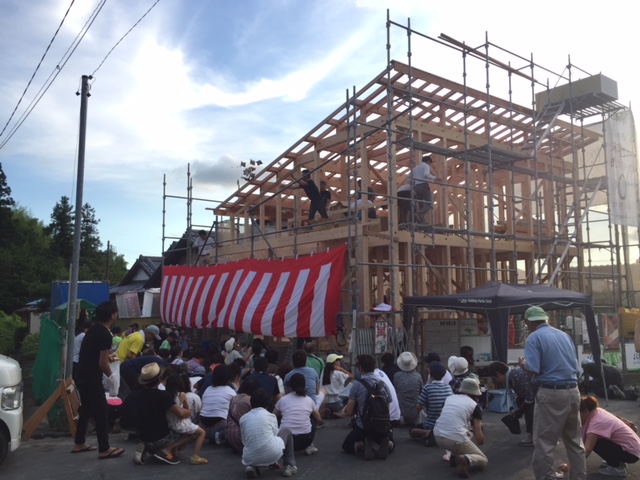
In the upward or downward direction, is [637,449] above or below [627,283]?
below

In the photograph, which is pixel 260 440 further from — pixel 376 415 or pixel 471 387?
pixel 471 387

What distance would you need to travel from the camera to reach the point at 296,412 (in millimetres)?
5945

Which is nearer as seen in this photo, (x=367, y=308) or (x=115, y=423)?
(x=115, y=423)

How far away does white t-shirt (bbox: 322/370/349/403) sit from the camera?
8.38 meters

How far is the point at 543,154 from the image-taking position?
16.2 m

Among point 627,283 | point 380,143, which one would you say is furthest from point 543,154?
point 380,143

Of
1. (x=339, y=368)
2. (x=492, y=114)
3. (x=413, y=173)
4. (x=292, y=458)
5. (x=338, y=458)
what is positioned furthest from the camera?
(x=492, y=114)

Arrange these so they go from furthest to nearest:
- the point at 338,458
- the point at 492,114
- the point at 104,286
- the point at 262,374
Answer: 1. the point at 104,286
2. the point at 492,114
3. the point at 262,374
4. the point at 338,458

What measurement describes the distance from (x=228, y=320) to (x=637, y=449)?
9.28 m

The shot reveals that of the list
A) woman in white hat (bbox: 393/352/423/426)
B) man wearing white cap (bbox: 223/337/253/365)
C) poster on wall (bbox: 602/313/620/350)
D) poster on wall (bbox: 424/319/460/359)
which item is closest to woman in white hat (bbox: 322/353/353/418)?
woman in white hat (bbox: 393/352/423/426)

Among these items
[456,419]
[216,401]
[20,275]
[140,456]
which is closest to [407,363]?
[456,419]

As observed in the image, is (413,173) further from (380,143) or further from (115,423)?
(115,423)

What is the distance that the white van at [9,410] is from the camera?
550 centimetres

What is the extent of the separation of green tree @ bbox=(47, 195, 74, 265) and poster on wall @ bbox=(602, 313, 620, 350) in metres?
45.4
